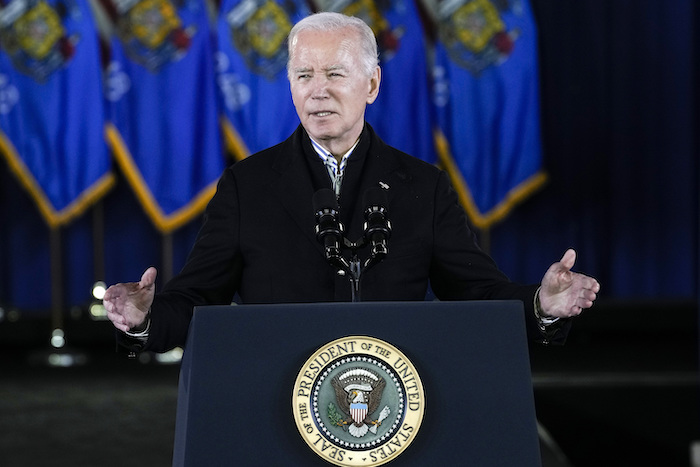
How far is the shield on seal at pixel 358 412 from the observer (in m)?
1.22

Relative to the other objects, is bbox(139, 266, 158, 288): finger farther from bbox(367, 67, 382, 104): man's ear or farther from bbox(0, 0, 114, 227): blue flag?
bbox(0, 0, 114, 227): blue flag

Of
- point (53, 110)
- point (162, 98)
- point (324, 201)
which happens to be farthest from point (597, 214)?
point (324, 201)

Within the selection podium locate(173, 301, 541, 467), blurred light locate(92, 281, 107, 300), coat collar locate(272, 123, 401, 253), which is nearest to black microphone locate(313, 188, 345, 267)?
podium locate(173, 301, 541, 467)

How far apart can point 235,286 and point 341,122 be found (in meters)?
0.37

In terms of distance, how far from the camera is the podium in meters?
1.22

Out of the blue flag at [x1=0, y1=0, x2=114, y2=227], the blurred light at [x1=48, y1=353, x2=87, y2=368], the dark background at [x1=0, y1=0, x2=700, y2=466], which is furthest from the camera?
the dark background at [x1=0, y1=0, x2=700, y2=466]

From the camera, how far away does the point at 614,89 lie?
7.78 metres

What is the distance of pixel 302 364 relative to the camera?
123 centimetres

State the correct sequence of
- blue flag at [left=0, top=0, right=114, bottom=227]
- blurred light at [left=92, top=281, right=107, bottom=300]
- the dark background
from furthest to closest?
the dark background < blue flag at [left=0, top=0, right=114, bottom=227] < blurred light at [left=92, top=281, right=107, bottom=300]

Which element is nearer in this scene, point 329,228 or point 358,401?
point 358,401

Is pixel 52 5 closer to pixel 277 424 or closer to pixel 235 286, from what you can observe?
pixel 235 286

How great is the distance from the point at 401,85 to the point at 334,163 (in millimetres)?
5775

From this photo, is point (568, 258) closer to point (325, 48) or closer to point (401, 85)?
point (325, 48)

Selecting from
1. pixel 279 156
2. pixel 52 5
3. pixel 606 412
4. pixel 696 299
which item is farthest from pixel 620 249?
pixel 279 156
